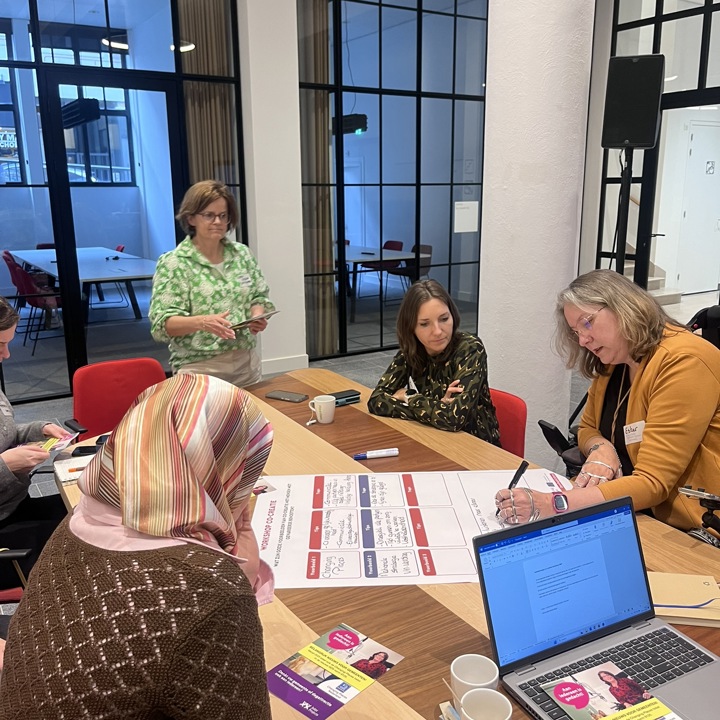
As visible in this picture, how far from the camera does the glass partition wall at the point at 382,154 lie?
20.4ft

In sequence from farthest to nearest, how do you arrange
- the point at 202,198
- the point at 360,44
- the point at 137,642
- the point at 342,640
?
the point at 360,44, the point at 202,198, the point at 342,640, the point at 137,642

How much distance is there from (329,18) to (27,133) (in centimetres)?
284

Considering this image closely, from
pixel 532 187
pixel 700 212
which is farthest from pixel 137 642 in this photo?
pixel 700 212

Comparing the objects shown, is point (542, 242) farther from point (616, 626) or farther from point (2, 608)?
point (2, 608)

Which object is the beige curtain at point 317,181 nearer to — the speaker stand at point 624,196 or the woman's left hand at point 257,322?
the speaker stand at point 624,196

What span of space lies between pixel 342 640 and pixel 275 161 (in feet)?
16.7

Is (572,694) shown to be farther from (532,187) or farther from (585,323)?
(532,187)


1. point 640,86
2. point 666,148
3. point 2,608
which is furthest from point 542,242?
point 666,148

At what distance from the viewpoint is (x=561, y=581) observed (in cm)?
120

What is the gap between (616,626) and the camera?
1.25m

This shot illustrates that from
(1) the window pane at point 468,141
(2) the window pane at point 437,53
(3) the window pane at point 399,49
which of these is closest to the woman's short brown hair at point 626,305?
(3) the window pane at point 399,49

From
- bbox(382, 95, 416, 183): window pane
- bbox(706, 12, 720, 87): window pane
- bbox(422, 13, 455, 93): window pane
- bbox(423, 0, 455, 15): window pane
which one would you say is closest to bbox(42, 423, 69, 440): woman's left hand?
bbox(382, 95, 416, 183): window pane

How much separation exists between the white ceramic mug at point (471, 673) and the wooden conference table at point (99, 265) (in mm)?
5004

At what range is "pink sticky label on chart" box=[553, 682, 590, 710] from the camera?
→ 1.10 meters
